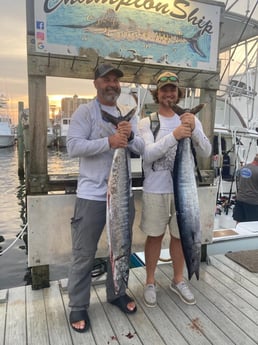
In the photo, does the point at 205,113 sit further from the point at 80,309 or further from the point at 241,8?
the point at 241,8

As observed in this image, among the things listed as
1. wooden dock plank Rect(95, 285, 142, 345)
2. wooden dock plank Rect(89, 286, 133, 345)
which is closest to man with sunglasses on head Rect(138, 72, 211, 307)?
wooden dock plank Rect(95, 285, 142, 345)

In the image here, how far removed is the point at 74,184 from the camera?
105 inches

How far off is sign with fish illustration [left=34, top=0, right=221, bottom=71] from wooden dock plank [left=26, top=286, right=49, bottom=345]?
194cm

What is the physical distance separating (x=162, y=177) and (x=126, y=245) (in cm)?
60

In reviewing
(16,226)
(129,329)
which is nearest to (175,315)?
(129,329)

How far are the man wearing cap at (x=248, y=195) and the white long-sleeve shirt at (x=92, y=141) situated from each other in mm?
4313

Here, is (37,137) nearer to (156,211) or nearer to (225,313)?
(156,211)

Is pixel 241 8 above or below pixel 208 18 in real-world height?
above

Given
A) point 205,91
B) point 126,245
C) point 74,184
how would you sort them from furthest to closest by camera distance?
point 205,91 < point 74,184 < point 126,245

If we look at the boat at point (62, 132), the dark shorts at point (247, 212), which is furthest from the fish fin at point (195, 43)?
the boat at point (62, 132)

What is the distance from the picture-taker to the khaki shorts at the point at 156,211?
2395 millimetres

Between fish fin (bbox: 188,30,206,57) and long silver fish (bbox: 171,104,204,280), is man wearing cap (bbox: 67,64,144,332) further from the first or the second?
fish fin (bbox: 188,30,206,57)

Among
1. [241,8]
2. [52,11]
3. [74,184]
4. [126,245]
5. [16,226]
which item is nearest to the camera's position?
[126,245]

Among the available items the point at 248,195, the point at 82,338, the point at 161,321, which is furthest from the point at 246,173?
the point at 82,338
